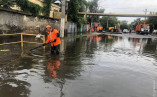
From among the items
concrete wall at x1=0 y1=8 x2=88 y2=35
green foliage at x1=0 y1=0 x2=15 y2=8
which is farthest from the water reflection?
green foliage at x1=0 y1=0 x2=15 y2=8

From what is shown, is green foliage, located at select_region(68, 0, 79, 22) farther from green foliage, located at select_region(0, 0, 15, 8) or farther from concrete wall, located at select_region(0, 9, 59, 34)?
green foliage, located at select_region(0, 0, 15, 8)

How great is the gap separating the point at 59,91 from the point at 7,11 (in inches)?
454

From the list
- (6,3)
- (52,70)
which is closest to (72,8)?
(6,3)

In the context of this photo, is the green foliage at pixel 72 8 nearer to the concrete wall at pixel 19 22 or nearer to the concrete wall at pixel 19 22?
the concrete wall at pixel 19 22

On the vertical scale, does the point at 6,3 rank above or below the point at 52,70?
above

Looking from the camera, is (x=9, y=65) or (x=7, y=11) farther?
(x=7, y=11)

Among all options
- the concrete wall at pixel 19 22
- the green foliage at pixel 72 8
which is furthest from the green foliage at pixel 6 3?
the green foliage at pixel 72 8

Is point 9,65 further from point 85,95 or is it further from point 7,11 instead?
point 7,11

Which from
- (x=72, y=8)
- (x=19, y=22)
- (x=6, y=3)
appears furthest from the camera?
(x=72, y=8)

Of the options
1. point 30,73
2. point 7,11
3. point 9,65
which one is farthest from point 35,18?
point 30,73

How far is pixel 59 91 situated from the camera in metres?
4.23

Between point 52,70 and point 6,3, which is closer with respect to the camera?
point 52,70

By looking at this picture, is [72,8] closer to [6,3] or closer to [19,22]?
[19,22]

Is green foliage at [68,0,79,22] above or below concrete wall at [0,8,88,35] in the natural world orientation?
above
